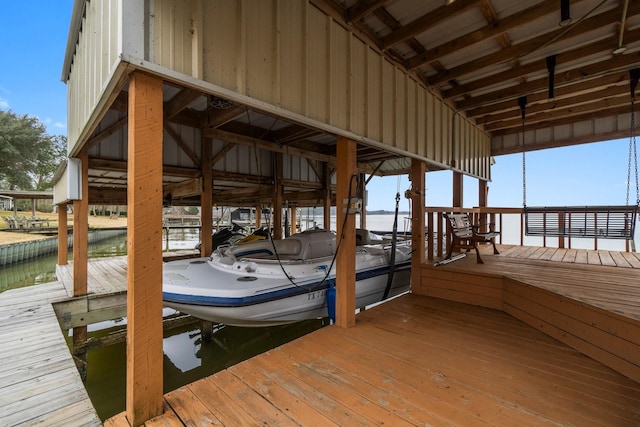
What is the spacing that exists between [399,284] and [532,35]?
157 inches

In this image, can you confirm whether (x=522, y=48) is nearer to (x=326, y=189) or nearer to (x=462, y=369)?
(x=462, y=369)

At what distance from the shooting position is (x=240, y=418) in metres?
1.66

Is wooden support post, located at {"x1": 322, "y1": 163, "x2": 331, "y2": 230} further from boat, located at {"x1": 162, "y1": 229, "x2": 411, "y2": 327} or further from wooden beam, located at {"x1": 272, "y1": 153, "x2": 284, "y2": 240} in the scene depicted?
boat, located at {"x1": 162, "y1": 229, "x2": 411, "y2": 327}

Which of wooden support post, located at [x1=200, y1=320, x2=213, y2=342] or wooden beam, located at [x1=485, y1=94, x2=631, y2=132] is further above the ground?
wooden beam, located at [x1=485, y1=94, x2=631, y2=132]

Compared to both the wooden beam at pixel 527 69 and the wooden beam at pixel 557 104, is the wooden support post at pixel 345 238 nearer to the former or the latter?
the wooden beam at pixel 527 69

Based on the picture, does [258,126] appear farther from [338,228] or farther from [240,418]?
[240,418]

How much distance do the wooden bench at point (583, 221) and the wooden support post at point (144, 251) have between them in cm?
512

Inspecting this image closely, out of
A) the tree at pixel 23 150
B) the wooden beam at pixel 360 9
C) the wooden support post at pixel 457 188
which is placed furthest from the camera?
the tree at pixel 23 150

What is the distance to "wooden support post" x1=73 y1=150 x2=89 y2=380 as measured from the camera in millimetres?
3838

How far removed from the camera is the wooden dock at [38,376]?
189 centimetres

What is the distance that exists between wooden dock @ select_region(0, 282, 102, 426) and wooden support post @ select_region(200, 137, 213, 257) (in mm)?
2230

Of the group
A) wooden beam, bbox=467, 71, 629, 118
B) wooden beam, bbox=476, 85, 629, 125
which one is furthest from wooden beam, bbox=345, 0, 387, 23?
wooden beam, bbox=476, 85, 629, 125

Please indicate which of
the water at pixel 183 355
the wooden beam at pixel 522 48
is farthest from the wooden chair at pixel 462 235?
the wooden beam at pixel 522 48

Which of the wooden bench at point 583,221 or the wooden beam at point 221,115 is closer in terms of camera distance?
the wooden beam at point 221,115
